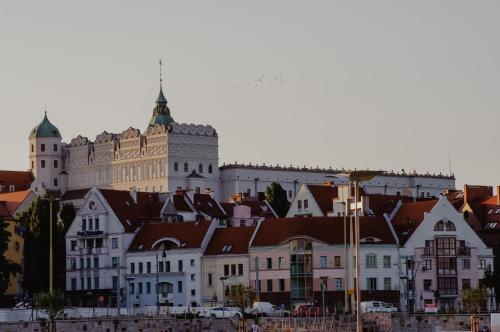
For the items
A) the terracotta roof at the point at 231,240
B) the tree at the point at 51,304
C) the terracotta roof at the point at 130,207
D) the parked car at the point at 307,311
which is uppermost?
the terracotta roof at the point at 130,207

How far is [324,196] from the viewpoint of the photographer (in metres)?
167

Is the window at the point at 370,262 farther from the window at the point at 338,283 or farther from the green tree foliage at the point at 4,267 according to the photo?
the green tree foliage at the point at 4,267

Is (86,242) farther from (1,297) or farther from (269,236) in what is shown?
(269,236)

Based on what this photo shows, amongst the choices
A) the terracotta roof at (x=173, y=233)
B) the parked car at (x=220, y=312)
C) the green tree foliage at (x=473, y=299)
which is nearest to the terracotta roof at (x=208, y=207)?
the terracotta roof at (x=173, y=233)

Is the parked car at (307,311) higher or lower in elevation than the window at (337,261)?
lower

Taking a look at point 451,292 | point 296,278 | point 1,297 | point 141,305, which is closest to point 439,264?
point 451,292

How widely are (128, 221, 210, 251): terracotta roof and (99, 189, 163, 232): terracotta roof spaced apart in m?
2.00

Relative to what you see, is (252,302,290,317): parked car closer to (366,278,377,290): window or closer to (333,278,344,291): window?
(333,278,344,291): window

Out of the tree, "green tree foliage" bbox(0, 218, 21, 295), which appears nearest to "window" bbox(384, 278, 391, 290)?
"green tree foliage" bbox(0, 218, 21, 295)

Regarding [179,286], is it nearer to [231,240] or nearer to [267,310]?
[231,240]

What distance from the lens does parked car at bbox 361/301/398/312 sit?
125m

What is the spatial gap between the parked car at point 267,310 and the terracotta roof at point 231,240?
578 inches

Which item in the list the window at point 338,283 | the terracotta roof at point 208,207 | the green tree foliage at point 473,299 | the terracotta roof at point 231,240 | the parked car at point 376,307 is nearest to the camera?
the green tree foliage at point 473,299

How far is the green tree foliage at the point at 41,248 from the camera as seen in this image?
161m
